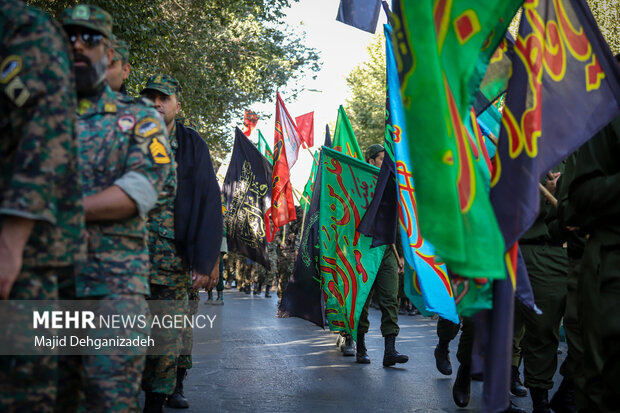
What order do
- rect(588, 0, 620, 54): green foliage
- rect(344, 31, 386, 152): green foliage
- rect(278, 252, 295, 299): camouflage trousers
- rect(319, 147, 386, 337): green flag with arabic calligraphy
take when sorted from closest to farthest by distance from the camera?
rect(319, 147, 386, 337): green flag with arabic calligraphy → rect(278, 252, 295, 299): camouflage trousers → rect(588, 0, 620, 54): green foliage → rect(344, 31, 386, 152): green foliage

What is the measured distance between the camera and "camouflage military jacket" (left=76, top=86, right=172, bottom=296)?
119 inches

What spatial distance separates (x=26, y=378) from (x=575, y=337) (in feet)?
12.3

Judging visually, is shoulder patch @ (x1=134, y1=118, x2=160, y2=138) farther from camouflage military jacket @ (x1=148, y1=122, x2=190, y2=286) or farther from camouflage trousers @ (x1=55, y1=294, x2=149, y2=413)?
camouflage military jacket @ (x1=148, y1=122, x2=190, y2=286)

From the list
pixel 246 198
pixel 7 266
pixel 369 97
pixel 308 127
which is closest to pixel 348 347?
pixel 246 198

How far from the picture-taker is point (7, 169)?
2.50 metres

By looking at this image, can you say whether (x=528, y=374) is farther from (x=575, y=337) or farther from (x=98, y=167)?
(x=98, y=167)

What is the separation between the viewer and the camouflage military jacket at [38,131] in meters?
2.41

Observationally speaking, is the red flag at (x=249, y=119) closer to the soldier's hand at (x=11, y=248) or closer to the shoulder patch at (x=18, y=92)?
the shoulder patch at (x=18, y=92)

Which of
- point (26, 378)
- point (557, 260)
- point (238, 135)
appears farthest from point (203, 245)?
point (238, 135)

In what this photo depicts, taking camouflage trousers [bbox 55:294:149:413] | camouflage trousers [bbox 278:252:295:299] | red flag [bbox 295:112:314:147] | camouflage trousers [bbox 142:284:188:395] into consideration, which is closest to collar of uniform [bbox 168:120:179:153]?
camouflage trousers [bbox 142:284:188:395]

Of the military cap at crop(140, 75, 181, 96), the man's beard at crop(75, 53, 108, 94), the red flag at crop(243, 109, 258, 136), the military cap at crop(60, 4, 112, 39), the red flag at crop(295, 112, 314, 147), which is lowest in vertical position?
the man's beard at crop(75, 53, 108, 94)

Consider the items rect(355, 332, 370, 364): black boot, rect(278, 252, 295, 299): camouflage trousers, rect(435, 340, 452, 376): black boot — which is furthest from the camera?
rect(278, 252, 295, 299): camouflage trousers

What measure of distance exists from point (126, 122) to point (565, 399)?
4034 millimetres

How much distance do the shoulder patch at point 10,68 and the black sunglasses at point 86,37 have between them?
0.62 meters
